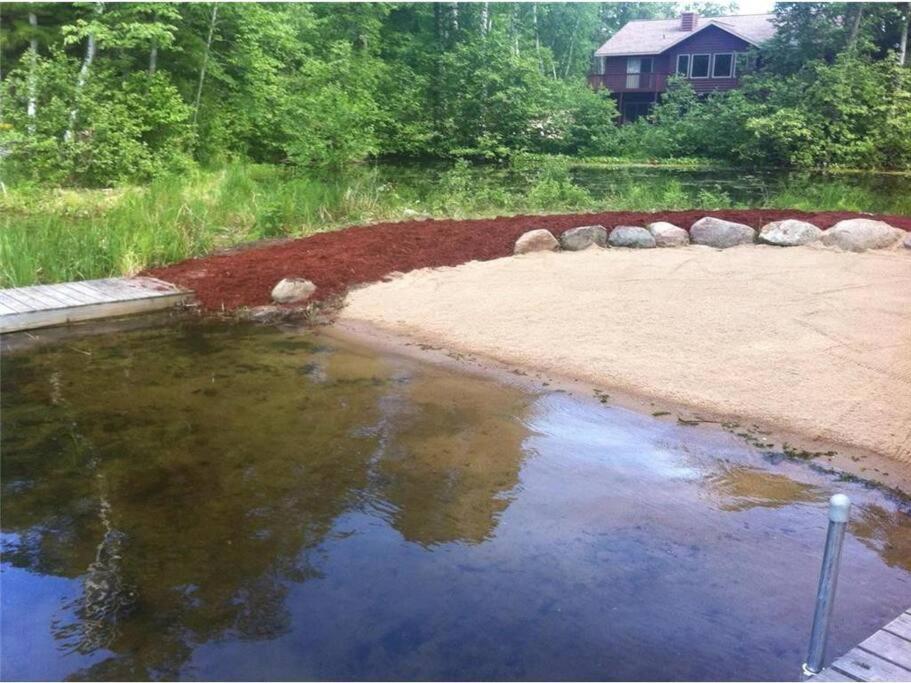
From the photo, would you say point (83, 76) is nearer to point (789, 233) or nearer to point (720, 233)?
point (720, 233)

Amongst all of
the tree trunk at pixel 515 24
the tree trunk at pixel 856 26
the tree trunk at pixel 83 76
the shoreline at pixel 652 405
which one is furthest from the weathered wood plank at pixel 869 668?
the tree trunk at pixel 515 24

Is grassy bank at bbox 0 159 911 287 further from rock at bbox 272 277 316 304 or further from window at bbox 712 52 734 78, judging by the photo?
window at bbox 712 52 734 78

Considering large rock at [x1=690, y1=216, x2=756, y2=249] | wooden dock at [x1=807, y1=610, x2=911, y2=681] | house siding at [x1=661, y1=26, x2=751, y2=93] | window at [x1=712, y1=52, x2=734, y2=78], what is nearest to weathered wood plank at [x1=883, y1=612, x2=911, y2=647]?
wooden dock at [x1=807, y1=610, x2=911, y2=681]

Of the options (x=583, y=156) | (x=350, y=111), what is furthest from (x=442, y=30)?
(x=350, y=111)

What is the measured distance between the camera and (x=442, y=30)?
93.6 feet

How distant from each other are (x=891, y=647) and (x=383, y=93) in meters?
25.8

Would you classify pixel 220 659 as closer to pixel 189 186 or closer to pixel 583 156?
pixel 189 186

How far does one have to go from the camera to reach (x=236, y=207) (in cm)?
1146

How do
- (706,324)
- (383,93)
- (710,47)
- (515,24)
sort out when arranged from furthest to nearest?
(710,47)
(515,24)
(383,93)
(706,324)

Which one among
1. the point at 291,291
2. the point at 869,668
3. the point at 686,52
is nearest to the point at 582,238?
the point at 291,291

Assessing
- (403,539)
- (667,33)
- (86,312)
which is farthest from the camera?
(667,33)

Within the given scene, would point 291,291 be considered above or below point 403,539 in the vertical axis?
above

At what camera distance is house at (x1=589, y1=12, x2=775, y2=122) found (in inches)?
1357

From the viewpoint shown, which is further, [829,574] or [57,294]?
[57,294]
